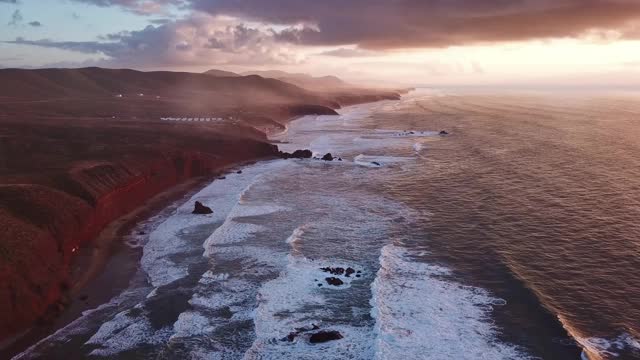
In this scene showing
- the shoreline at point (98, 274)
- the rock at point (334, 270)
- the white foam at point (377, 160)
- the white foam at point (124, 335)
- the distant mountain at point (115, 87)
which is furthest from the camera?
the distant mountain at point (115, 87)

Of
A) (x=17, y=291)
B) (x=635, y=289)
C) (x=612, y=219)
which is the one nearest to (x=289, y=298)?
(x=17, y=291)

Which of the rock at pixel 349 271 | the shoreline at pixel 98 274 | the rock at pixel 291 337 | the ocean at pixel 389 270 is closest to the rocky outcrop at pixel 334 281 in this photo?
the ocean at pixel 389 270

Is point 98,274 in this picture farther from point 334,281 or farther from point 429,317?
point 429,317

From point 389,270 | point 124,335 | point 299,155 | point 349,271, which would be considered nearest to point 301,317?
point 349,271

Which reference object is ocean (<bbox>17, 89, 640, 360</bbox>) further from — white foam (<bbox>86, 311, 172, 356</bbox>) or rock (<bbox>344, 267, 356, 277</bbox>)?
rock (<bbox>344, 267, 356, 277</bbox>)

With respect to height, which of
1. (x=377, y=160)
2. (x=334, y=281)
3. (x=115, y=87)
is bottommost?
(x=334, y=281)

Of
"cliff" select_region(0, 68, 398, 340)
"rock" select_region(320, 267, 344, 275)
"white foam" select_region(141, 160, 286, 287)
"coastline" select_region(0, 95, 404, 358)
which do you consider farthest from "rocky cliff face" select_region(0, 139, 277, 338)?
"rock" select_region(320, 267, 344, 275)

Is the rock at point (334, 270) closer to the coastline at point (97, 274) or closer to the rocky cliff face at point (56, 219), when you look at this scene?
the coastline at point (97, 274)
